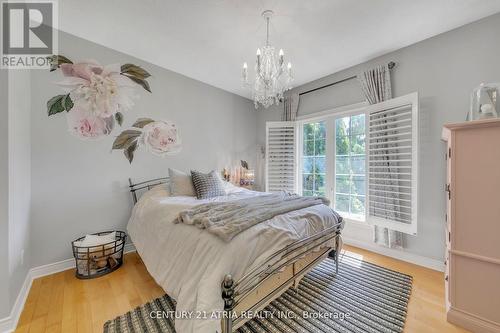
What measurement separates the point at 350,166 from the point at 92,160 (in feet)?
12.0

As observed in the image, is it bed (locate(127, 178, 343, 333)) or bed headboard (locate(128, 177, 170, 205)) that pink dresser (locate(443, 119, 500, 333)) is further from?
bed headboard (locate(128, 177, 170, 205))

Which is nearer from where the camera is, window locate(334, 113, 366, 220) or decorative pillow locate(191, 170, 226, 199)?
decorative pillow locate(191, 170, 226, 199)

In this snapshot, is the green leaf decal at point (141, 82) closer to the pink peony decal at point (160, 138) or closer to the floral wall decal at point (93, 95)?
the floral wall decal at point (93, 95)

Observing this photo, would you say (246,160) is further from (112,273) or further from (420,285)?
(420,285)

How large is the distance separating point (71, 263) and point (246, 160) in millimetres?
3122

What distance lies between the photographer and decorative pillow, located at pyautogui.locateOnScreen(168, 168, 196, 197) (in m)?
2.74

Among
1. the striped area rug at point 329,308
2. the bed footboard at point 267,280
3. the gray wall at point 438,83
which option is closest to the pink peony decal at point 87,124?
the striped area rug at point 329,308

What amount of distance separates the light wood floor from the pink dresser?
205mm

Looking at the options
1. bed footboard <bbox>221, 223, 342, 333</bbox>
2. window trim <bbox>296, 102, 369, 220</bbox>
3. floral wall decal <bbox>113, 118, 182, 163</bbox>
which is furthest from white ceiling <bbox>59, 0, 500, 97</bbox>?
bed footboard <bbox>221, 223, 342, 333</bbox>

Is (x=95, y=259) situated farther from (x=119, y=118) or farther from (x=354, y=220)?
(x=354, y=220)

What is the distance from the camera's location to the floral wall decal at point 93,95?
2.39 meters

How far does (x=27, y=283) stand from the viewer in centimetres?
198

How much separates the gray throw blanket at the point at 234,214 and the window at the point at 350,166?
1289mm

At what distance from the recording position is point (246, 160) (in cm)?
440
